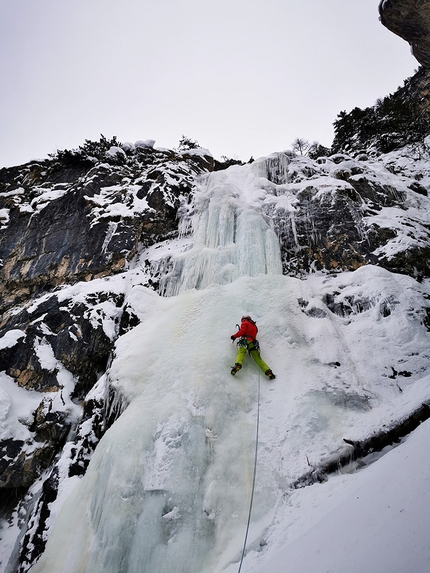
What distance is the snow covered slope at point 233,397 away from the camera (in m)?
3.17

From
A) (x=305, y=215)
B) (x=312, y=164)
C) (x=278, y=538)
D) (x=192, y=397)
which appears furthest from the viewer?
(x=312, y=164)

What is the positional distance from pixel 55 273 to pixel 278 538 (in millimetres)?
8959

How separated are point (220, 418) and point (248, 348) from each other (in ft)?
3.85

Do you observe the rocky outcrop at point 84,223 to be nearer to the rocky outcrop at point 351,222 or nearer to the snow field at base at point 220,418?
the rocky outcrop at point 351,222

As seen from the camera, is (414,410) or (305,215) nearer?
(414,410)

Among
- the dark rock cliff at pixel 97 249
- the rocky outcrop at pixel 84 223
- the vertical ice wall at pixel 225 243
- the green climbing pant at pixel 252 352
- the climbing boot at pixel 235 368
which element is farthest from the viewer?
the rocky outcrop at pixel 84 223

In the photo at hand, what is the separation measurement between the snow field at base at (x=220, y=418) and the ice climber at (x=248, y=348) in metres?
0.17

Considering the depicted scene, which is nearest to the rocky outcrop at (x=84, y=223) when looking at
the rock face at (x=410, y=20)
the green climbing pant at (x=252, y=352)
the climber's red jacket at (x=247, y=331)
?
the climber's red jacket at (x=247, y=331)

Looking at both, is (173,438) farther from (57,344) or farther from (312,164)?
(312,164)

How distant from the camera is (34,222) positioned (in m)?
11.1

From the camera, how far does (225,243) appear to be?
7.95 m

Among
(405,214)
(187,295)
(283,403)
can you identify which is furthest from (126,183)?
(283,403)

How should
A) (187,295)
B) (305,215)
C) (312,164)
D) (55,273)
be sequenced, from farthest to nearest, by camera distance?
1. (312,164)
2. (55,273)
3. (305,215)
4. (187,295)

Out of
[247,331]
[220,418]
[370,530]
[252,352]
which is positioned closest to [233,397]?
[220,418]
